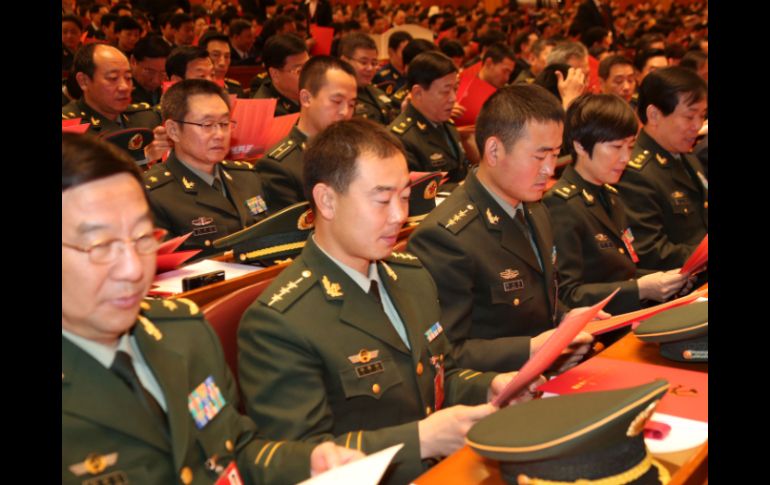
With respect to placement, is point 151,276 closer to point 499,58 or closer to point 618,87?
point 618,87

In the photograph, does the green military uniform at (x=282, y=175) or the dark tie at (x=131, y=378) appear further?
the green military uniform at (x=282, y=175)

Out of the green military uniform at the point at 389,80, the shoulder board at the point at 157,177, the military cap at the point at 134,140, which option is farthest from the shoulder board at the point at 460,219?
the green military uniform at the point at 389,80

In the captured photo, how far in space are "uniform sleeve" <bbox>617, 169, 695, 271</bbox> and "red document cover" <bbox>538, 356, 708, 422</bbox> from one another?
4.81ft

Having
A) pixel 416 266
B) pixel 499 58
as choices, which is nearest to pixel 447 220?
pixel 416 266

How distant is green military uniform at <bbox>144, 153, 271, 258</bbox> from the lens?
327 centimetres

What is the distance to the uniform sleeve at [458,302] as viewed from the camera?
2.18 m

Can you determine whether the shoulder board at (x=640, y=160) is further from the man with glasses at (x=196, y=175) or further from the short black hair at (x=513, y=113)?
the man with glasses at (x=196, y=175)

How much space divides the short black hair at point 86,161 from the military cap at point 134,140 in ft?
8.26

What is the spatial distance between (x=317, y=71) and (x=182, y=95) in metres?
0.85

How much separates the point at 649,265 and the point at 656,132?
688mm

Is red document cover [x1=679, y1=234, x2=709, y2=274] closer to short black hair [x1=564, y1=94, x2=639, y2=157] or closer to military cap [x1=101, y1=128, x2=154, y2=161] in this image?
short black hair [x1=564, y1=94, x2=639, y2=157]

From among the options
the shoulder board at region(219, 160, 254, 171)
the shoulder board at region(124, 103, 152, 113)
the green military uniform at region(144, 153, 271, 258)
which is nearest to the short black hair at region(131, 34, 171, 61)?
the shoulder board at region(124, 103, 152, 113)

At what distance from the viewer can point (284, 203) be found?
385cm

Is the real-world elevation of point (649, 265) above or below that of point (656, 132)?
below
